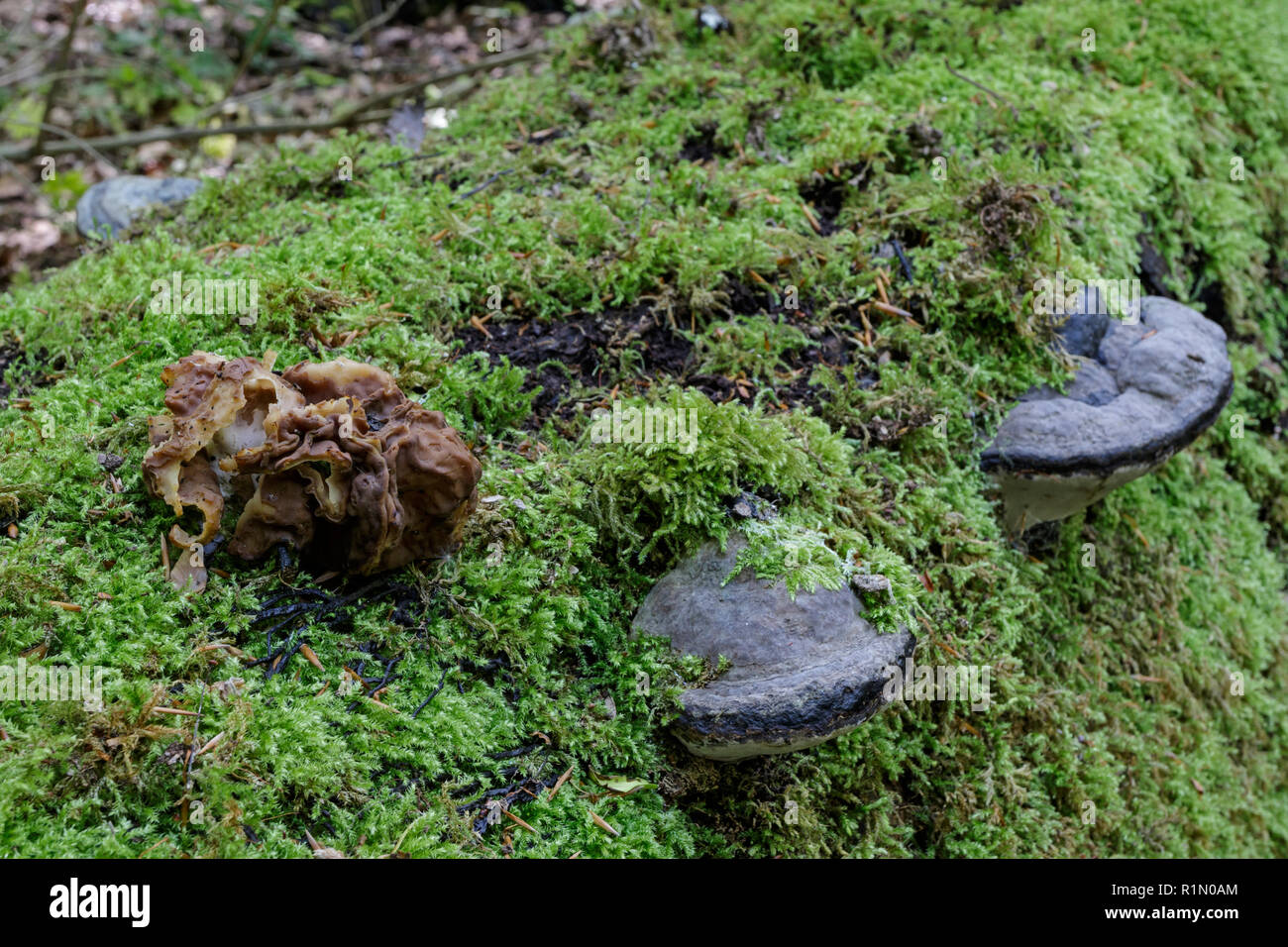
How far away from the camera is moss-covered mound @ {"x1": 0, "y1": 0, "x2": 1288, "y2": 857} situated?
9.15 ft

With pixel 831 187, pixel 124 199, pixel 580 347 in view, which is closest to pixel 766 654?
pixel 580 347

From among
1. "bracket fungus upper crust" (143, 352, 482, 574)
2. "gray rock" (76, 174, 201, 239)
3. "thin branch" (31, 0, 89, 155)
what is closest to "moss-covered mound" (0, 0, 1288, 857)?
"bracket fungus upper crust" (143, 352, 482, 574)

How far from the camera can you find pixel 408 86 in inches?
292

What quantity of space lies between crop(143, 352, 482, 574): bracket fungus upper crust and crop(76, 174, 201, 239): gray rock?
8.33 ft

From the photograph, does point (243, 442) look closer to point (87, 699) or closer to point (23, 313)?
point (87, 699)

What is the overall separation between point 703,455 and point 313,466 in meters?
1.33

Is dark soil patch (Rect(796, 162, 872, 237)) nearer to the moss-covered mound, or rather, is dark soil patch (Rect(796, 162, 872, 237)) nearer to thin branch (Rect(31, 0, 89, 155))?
the moss-covered mound

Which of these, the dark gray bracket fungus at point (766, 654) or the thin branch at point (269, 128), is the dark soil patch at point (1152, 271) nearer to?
the dark gray bracket fungus at point (766, 654)

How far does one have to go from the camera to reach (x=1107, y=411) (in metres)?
3.86

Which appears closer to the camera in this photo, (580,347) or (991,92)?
(580,347)

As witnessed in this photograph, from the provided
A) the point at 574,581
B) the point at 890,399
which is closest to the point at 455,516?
the point at 574,581

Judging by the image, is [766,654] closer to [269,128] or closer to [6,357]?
[6,357]

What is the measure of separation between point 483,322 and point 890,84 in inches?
124
